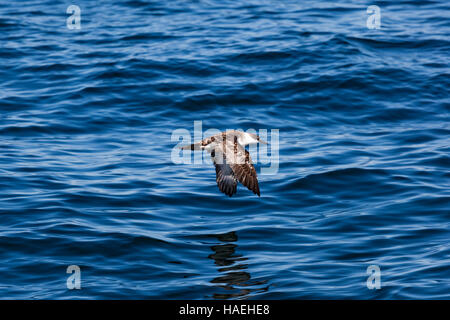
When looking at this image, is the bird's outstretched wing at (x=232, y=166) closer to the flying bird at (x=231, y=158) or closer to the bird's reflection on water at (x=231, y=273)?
the flying bird at (x=231, y=158)

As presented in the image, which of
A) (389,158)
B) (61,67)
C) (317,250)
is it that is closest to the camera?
(317,250)

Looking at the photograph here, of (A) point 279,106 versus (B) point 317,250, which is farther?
(A) point 279,106

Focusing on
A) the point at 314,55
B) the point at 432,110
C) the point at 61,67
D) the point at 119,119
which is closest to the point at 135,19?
the point at 61,67

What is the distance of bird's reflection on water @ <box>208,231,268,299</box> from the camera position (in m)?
8.55

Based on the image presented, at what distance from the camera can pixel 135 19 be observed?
861 inches

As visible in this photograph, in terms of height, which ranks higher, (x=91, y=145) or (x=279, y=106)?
(x=279, y=106)

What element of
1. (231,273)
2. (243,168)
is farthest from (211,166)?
(231,273)

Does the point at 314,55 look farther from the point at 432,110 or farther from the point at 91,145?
the point at 91,145

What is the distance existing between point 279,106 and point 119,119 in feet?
11.7

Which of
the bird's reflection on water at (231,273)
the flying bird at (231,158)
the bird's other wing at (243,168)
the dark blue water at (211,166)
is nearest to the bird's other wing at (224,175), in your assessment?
the flying bird at (231,158)

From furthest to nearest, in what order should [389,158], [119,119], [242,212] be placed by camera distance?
1. [119,119]
2. [389,158]
3. [242,212]

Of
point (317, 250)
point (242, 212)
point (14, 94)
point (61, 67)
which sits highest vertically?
point (61, 67)

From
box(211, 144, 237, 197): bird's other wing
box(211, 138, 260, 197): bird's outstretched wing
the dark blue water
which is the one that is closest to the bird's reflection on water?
the dark blue water

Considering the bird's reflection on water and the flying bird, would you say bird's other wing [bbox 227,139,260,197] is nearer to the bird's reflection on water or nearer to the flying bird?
the flying bird
